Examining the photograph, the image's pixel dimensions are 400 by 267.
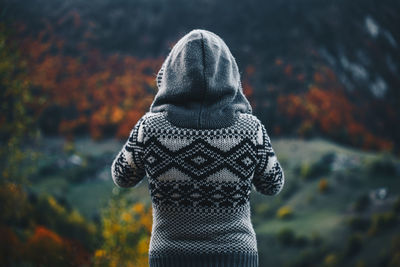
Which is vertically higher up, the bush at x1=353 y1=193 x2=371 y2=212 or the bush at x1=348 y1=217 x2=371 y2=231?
the bush at x1=353 y1=193 x2=371 y2=212

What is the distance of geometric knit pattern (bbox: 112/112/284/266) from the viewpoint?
3.51 ft

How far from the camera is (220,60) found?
3.68 ft

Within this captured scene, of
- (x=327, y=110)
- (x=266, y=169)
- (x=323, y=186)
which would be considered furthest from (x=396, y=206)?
(x=266, y=169)

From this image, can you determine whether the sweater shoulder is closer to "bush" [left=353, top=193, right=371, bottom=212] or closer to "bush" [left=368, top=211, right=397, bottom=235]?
"bush" [left=368, top=211, right=397, bottom=235]

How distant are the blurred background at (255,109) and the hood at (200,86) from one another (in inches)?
93.4

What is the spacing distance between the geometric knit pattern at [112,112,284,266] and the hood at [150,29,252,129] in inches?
1.1

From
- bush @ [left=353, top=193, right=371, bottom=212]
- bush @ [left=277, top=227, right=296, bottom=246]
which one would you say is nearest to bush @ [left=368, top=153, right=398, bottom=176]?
bush @ [left=353, top=193, right=371, bottom=212]

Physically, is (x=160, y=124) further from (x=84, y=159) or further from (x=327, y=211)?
(x=327, y=211)

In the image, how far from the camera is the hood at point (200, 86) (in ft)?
3.52

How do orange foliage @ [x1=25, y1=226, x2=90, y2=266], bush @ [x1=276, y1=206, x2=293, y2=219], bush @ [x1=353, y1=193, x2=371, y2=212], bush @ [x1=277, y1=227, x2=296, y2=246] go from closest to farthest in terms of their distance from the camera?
orange foliage @ [x1=25, y1=226, x2=90, y2=266]
bush @ [x1=353, y1=193, x2=371, y2=212]
bush @ [x1=277, y1=227, x2=296, y2=246]
bush @ [x1=276, y1=206, x2=293, y2=219]

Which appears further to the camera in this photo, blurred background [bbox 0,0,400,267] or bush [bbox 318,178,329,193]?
bush [bbox 318,178,329,193]

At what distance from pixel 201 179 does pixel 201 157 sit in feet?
0.22

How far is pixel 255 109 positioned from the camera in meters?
4.73

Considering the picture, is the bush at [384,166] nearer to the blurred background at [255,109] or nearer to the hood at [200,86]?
the blurred background at [255,109]
